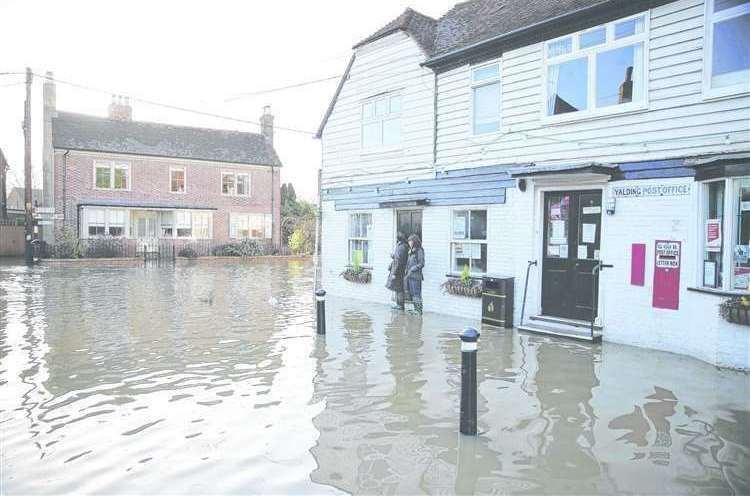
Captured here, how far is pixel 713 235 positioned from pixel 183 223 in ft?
107

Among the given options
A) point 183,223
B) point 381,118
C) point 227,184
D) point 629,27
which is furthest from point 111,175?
point 629,27

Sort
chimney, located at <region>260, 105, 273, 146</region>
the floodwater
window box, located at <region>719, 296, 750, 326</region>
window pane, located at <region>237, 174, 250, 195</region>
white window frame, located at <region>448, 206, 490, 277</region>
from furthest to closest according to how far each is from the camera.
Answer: chimney, located at <region>260, 105, 273, 146</region>
window pane, located at <region>237, 174, 250, 195</region>
white window frame, located at <region>448, 206, 490, 277</region>
window box, located at <region>719, 296, 750, 326</region>
the floodwater

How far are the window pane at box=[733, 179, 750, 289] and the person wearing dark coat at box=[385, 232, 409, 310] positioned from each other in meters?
6.56

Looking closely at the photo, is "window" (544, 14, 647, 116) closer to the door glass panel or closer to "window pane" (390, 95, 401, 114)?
the door glass panel

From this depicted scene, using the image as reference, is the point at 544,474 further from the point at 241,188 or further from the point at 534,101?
the point at 241,188

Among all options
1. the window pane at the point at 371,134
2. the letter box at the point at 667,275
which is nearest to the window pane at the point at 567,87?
the letter box at the point at 667,275

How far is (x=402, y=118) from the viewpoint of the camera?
13594 mm

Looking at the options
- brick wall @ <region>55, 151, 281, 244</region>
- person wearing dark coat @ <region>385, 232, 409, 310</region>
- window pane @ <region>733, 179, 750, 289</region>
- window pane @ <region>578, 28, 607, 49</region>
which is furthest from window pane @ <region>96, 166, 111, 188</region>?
window pane @ <region>733, 179, 750, 289</region>

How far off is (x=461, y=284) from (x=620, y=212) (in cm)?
372

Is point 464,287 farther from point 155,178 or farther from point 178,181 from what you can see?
point 178,181

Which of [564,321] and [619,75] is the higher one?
[619,75]

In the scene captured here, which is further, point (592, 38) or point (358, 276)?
point (358, 276)

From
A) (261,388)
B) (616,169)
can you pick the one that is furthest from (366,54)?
(261,388)

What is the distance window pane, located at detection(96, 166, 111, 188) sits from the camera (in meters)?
33.5
